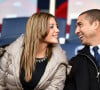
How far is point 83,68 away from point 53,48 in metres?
0.25

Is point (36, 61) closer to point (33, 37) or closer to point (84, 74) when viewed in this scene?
point (33, 37)

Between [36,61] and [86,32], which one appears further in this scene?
[86,32]

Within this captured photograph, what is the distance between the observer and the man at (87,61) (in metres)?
2.39

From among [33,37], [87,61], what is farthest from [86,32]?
[33,37]

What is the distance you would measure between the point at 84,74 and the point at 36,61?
331 millimetres

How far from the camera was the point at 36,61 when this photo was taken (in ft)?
8.02

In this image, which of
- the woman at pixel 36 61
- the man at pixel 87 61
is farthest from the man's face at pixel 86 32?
the woman at pixel 36 61

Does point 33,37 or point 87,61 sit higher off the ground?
point 33,37

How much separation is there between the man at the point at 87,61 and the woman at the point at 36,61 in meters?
0.08

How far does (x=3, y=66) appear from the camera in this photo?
244 centimetres

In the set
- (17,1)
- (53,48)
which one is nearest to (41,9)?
(17,1)

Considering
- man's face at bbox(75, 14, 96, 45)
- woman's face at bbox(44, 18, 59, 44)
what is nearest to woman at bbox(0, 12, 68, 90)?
woman's face at bbox(44, 18, 59, 44)

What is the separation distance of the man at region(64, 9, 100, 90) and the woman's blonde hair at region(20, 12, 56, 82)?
215 mm

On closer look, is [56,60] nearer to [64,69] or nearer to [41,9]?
[64,69]
